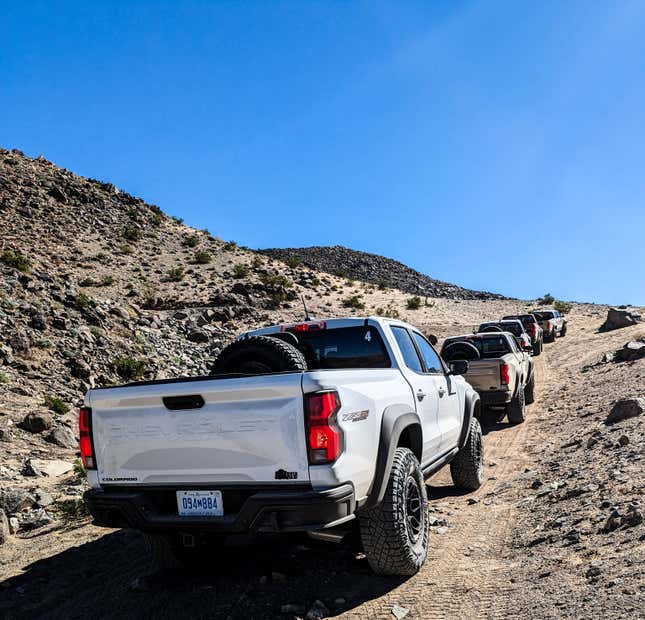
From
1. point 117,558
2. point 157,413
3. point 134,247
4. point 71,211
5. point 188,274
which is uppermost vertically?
point 71,211

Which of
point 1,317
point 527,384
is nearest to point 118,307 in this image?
point 1,317

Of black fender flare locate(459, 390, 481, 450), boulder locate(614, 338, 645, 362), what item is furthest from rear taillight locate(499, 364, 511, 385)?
boulder locate(614, 338, 645, 362)

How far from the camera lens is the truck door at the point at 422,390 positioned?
5.31 metres

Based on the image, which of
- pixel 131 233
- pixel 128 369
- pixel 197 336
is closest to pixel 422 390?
pixel 128 369

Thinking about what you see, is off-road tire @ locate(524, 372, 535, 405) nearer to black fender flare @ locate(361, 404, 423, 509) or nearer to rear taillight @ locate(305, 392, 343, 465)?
black fender flare @ locate(361, 404, 423, 509)

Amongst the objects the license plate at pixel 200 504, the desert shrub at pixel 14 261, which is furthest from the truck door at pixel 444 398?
the desert shrub at pixel 14 261

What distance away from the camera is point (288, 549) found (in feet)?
17.6

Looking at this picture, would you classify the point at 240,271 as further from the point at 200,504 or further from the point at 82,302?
the point at 200,504

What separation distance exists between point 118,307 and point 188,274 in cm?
1612

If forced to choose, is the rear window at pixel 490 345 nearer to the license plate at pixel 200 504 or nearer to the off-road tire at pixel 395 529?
the off-road tire at pixel 395 529

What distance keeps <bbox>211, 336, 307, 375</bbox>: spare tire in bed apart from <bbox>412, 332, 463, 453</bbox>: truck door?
1859 millimetres

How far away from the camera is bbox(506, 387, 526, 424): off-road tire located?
11.5 m

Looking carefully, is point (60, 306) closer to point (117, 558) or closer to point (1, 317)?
point (1, 317)

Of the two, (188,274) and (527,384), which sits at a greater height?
(188,274)
